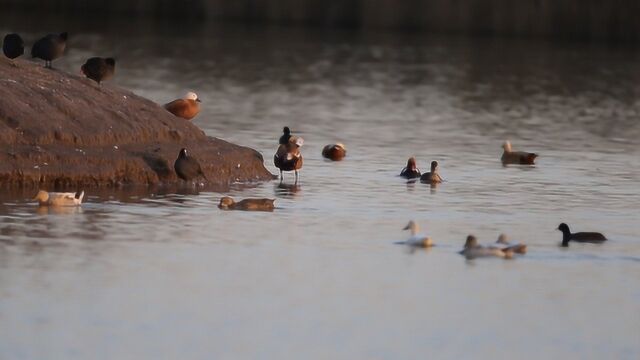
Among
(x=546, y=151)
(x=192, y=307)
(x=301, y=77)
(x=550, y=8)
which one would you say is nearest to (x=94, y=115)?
(x=192, y=307)

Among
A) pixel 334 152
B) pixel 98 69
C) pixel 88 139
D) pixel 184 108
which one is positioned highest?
pixel 98 69

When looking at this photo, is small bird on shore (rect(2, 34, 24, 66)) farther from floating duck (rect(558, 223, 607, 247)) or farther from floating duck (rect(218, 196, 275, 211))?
floating duck (rect(558, 223, 607, 247))

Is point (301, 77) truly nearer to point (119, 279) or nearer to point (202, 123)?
point (202, 123)

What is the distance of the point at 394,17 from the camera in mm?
61406

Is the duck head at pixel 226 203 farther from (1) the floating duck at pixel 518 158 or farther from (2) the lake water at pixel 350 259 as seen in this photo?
(1) the floating duck at pixel 518 158

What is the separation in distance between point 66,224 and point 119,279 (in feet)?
9.60

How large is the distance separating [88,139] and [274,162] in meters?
3.50

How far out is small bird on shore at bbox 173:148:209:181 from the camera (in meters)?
23.4

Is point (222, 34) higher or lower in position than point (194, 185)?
higher

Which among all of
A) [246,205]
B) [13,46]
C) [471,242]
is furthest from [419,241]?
[13,46]

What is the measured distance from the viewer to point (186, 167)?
2345 cm

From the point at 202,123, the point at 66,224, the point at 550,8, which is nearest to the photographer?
the point at 66,224

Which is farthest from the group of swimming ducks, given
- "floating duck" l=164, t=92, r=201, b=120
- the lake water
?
the lake water

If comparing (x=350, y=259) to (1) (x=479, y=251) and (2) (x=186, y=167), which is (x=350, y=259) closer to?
(1) (x=479, y=251)
